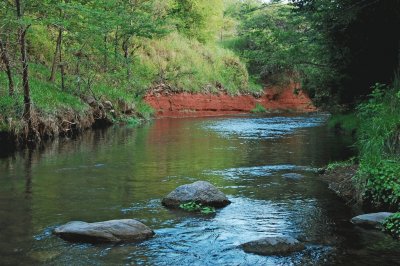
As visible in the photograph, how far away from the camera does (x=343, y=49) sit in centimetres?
1773

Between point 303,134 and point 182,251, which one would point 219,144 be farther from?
point 182,251

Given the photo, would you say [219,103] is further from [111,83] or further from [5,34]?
[5,34]

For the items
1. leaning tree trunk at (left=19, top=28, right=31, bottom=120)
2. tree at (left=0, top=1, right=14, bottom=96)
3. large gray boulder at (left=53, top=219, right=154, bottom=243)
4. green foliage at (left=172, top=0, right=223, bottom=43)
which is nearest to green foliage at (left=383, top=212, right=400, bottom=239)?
large gray boulder at (left=53, top=219, right=154, bottom=243)

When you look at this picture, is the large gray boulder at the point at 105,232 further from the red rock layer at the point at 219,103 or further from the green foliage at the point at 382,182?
the red rock layer at the point at 219,103

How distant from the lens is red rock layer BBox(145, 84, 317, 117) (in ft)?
125

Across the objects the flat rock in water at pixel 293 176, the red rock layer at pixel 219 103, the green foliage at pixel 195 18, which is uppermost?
the green foliage at pixel 195 18

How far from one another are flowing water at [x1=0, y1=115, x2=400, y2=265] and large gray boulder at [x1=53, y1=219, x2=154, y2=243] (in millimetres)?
165

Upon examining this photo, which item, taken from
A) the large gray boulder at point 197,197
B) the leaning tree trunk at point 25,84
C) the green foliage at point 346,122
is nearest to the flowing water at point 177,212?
the large gray boulder at point 197,197

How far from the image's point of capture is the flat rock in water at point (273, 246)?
6469 millimetres

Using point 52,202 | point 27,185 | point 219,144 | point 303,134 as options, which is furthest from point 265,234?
point 303,134

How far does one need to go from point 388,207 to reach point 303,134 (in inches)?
576

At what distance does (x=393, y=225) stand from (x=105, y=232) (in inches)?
168

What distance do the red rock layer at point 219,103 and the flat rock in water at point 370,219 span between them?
966 inches

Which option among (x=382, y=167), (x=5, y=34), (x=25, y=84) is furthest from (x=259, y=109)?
(x=382, y=167)
